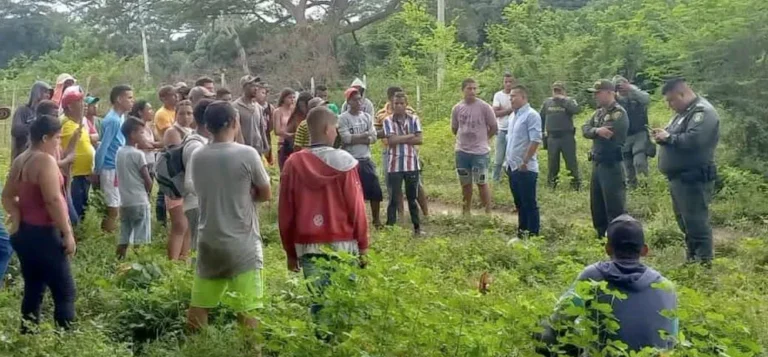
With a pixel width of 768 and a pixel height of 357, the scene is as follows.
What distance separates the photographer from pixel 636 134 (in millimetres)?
13148

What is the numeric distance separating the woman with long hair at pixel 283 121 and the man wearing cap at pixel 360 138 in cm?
96

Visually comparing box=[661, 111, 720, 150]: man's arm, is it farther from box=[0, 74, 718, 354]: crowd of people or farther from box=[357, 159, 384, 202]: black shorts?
box=[357, 159, 384, 202]: black shorts

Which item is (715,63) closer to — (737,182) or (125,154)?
(737,182)

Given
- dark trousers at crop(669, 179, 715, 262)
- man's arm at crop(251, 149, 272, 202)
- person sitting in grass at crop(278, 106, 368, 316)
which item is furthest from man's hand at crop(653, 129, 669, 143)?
man's arm at crop(251, 149, 272, 202)

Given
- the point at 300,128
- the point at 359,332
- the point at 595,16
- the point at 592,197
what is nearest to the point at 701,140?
the point at 592,197

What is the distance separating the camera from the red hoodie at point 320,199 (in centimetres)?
567

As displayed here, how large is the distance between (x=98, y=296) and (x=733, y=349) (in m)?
4.64

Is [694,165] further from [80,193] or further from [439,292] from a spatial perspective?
[80,193]

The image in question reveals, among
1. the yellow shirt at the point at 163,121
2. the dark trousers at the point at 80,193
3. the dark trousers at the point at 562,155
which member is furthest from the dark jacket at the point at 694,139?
the dark trousers at the point at 80,193

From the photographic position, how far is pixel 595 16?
3039cm

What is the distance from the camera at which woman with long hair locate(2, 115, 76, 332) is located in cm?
593

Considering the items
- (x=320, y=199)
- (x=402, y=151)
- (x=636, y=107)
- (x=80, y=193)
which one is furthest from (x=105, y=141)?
(x=636, y=107)

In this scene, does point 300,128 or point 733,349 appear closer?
point 733,349

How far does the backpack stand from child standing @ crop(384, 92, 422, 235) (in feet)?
11.2
